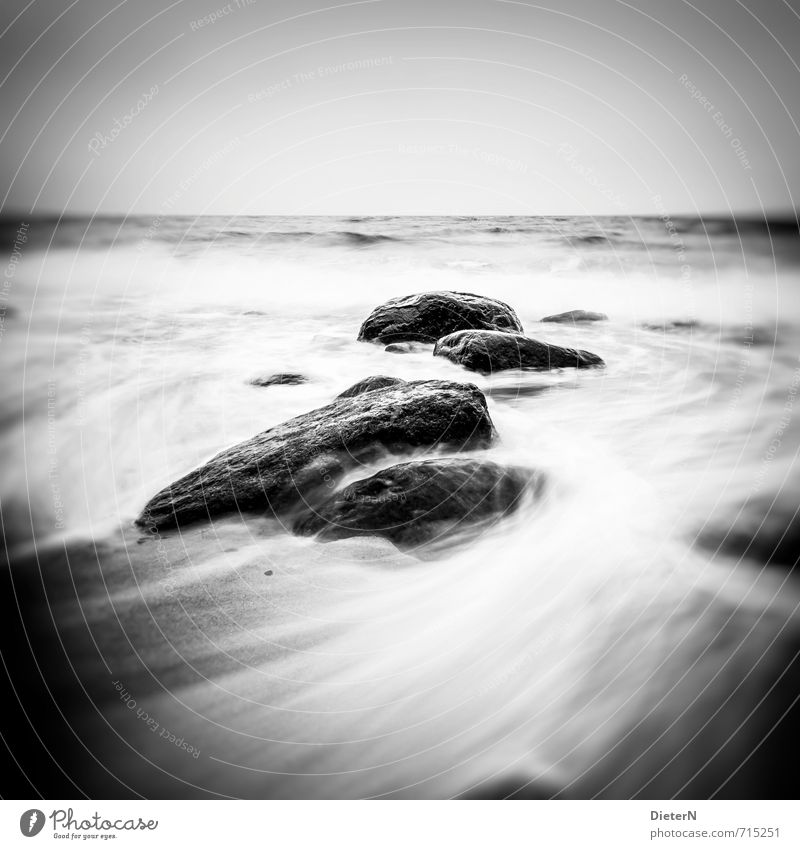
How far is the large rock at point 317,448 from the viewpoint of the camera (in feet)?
7.20

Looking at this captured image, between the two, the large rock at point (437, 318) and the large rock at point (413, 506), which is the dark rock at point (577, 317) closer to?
the large rock at point (437, 318)

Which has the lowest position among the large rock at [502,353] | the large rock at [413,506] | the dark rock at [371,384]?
the large rock at [413,506]

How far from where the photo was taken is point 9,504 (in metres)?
2.27

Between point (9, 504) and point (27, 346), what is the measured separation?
58 centimetres

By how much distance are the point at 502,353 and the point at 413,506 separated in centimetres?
91

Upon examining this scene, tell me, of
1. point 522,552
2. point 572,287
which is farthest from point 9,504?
point 572,287

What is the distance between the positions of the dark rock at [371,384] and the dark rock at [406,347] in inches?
12.8

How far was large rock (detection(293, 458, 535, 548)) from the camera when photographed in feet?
A: 6.82

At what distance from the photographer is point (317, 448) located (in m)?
2.25

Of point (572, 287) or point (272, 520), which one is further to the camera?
point (572, 287)

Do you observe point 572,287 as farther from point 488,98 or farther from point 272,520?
point 272,520
